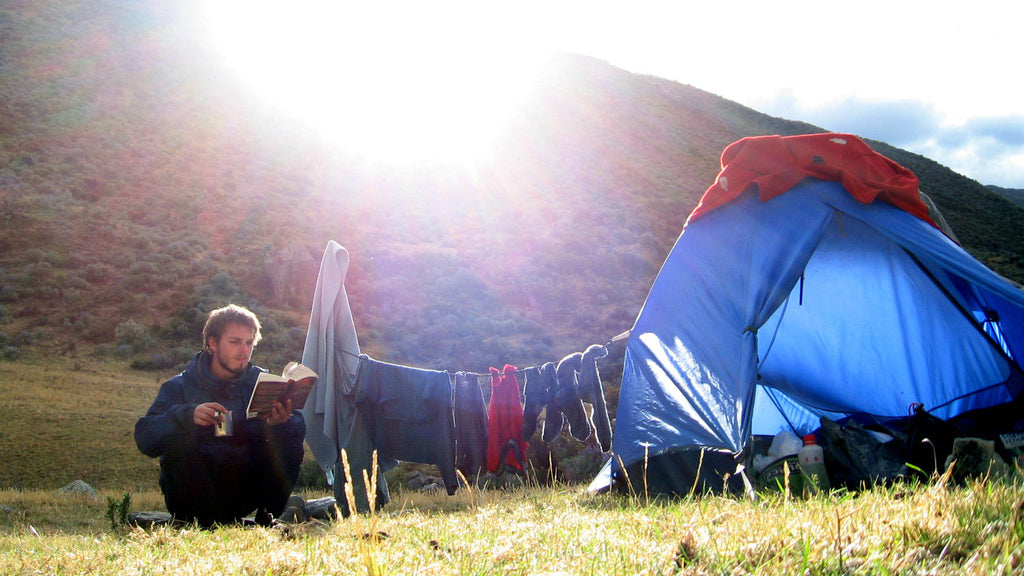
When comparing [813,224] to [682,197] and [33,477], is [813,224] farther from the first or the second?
[682,197]

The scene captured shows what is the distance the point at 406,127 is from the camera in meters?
38.2

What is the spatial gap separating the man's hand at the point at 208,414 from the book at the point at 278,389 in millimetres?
156

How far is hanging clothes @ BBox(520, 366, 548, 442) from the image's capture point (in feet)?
18.8

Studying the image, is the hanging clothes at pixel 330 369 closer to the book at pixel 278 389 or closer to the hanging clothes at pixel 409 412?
the hanging clothes at pixel 409 412

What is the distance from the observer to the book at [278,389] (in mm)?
4309

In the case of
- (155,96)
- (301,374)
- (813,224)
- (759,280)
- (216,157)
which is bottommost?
(301,374)

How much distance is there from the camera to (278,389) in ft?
14.5

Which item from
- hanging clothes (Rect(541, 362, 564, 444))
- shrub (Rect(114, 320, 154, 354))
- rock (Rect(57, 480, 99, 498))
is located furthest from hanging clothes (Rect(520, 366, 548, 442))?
shrub (Rect(114, 320, 154, 354))

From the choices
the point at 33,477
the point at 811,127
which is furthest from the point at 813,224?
the point at 811,127

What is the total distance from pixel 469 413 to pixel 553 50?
160ft

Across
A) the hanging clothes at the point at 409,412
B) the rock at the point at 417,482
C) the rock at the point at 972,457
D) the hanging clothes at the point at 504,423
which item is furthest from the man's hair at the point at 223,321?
the rock at the point at 417,482

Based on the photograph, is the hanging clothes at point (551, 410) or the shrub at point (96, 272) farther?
the shrub at point (96, 272)

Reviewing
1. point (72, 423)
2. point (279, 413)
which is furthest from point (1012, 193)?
point (279, 413)

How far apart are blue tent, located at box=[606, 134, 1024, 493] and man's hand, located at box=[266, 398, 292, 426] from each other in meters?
2.06
